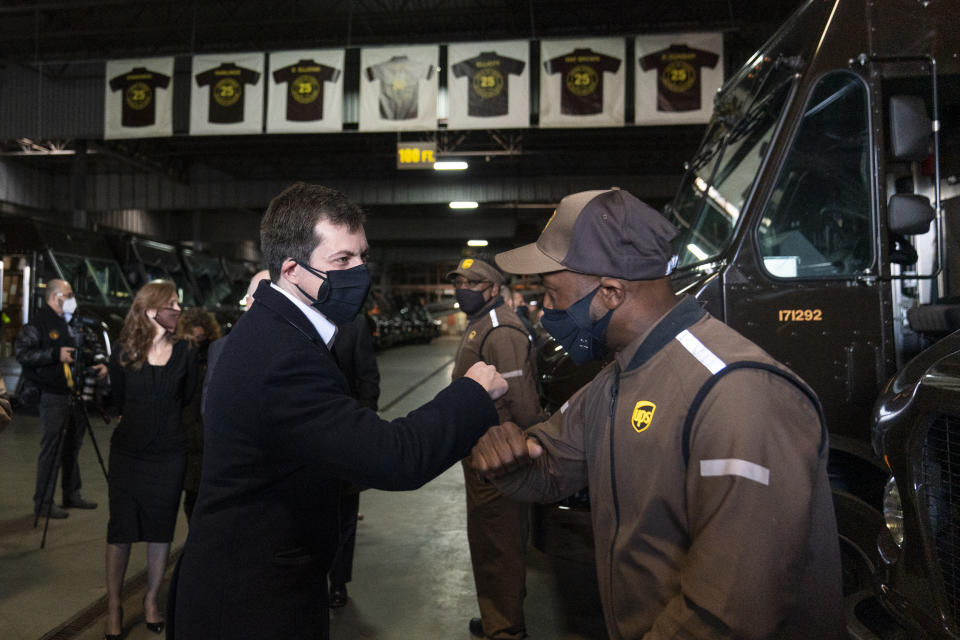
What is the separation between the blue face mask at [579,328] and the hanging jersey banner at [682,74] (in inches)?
458

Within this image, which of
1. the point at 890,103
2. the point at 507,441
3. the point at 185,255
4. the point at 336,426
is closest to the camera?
the point at 336,426

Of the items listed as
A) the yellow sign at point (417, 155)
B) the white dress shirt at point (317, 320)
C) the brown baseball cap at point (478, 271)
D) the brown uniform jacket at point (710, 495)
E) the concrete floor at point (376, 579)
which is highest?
the yellow sign at point (417, 155)

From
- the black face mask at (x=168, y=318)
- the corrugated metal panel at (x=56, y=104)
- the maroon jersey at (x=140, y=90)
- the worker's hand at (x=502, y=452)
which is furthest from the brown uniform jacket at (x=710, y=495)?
the corrugated metal panel at (x=56, y=104)

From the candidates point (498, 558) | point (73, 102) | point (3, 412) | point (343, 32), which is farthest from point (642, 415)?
point (73, 102)

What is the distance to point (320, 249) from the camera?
205 centimetres

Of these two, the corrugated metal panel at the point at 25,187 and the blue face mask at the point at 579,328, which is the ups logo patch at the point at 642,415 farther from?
the corrugated metal panel at the point at 25,187

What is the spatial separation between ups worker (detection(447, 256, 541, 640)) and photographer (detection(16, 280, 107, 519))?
3764mm

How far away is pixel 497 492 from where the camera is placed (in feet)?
12.9

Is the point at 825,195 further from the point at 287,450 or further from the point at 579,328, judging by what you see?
the point at 287,450

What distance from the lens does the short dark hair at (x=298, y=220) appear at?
80.4 inches

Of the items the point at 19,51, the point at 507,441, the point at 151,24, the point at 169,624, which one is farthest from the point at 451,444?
the point at 19,51

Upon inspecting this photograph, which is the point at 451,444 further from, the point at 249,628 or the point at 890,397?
the point at 890,397

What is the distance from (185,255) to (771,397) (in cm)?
1869

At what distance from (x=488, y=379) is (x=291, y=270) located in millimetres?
655
